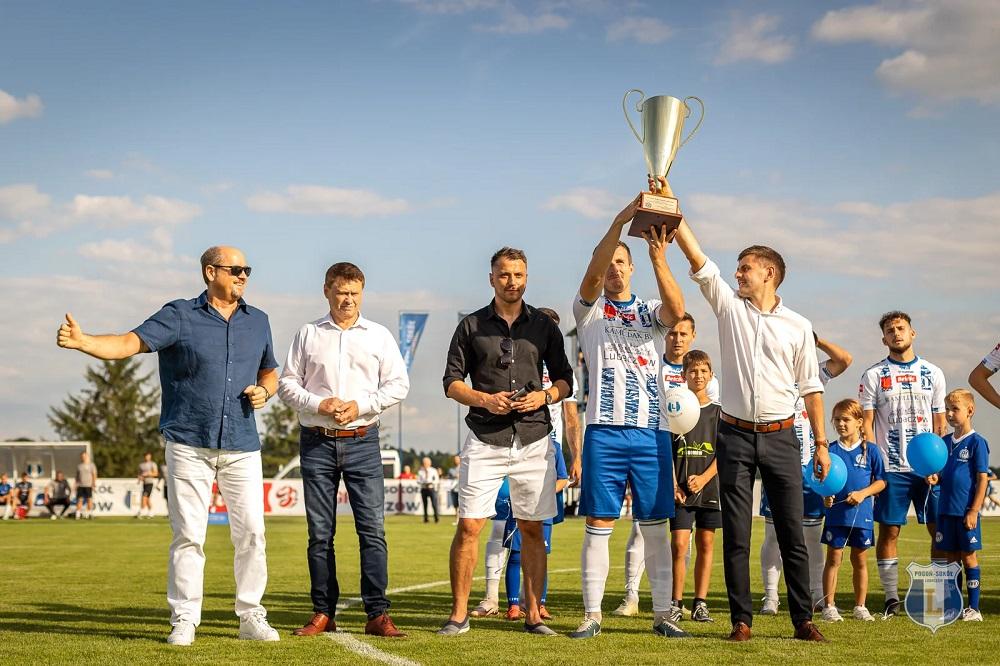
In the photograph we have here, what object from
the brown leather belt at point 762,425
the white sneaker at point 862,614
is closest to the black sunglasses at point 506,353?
the brown leather belt at point 762,425

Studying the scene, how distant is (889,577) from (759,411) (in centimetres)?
273

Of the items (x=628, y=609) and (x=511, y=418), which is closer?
(x=511, y=418)

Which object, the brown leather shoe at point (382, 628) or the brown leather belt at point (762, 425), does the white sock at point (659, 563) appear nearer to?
the brown leather belt at point (762, 425)

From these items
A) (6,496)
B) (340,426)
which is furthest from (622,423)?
(6,496)

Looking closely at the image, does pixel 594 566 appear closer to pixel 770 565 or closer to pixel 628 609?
pixel 628 609

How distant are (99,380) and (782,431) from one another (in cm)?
7985

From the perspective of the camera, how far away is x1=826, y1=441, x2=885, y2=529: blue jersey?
8570 mm

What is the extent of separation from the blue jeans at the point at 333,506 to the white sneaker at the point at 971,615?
4.33m

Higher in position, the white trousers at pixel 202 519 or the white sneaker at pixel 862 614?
the white trousers at pixel 202 519

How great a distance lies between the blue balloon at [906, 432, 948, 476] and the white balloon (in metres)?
2.04

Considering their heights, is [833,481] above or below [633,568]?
above

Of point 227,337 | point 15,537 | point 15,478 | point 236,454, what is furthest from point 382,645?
point 15,478

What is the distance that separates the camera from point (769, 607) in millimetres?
8711

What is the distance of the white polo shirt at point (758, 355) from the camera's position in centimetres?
686
